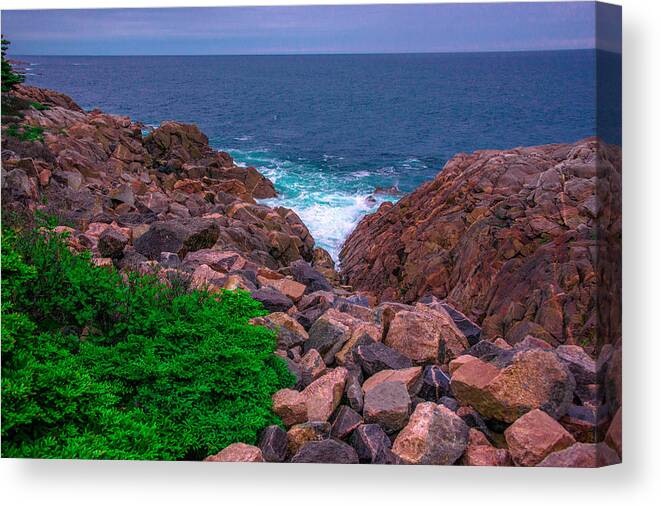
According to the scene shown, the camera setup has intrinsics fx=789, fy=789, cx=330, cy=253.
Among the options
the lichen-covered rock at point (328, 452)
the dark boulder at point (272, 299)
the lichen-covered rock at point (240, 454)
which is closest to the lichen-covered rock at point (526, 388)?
the lichen-covered rock at point (328, 452)

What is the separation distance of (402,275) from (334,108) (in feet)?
6.74

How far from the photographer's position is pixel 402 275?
908 centimetres

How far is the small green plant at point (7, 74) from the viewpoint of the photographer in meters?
8.50

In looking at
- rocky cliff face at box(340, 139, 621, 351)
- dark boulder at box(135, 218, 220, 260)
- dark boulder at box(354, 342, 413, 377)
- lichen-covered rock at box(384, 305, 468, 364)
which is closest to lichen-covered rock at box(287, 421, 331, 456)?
dark boulder at box(354, 342, 413, 377)

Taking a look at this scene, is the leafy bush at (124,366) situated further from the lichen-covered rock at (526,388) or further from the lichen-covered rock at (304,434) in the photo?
the lichen-covered rock at (526,388)

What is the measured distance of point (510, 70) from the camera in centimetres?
808

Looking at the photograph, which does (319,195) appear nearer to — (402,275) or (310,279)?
(310,279)

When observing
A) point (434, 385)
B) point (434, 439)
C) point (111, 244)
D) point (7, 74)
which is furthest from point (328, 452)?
point (7, 74)

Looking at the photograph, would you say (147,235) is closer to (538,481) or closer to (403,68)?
(403,68)

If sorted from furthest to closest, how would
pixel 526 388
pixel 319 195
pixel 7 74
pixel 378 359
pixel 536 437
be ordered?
pixel 319 195 < pixel 7 74 < pixel 378 359 < pixel 526 388 < pixel 536 437

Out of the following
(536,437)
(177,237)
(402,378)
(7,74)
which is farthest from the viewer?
(177,237)

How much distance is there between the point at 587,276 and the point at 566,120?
153 centimetres

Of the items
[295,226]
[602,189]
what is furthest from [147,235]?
[602,189]

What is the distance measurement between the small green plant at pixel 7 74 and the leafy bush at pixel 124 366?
6.00 feet
